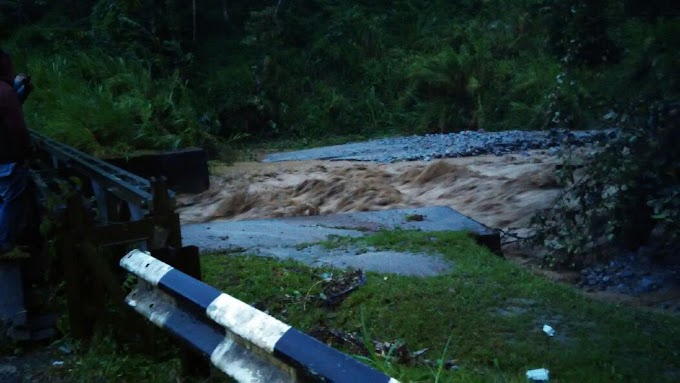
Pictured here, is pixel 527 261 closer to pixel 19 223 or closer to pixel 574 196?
pixel 574 196

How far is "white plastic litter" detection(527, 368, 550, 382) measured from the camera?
4562 mm

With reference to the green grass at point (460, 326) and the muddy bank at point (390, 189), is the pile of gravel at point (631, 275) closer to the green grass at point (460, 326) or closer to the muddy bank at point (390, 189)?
the muddy bank at point (390, 189)

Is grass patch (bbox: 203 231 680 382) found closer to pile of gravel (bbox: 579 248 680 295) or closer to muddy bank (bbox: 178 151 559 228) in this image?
pile of gravel (bbox: 579 248 680 295)

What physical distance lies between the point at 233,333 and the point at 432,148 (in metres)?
15.2

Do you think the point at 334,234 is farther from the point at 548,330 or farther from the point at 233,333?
the point at 233,333

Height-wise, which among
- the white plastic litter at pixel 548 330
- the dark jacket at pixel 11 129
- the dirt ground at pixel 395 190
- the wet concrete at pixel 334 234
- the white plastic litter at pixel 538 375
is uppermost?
the dark jacket at pixel 11 129

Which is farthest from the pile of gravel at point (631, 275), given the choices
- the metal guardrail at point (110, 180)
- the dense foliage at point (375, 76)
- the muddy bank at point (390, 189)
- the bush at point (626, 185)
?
the metal guardrail at point (110, 180)

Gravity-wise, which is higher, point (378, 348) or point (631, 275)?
point (378, 348)

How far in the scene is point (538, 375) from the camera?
461 centimetres

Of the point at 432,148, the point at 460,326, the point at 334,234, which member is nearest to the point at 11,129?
the point at 460,326

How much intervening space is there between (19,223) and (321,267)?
7.56 feet

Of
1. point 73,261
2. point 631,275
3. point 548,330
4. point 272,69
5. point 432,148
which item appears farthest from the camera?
point 272,69

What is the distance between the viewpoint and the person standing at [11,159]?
18.2 feet

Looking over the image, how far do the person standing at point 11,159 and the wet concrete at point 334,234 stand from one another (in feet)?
8.02
